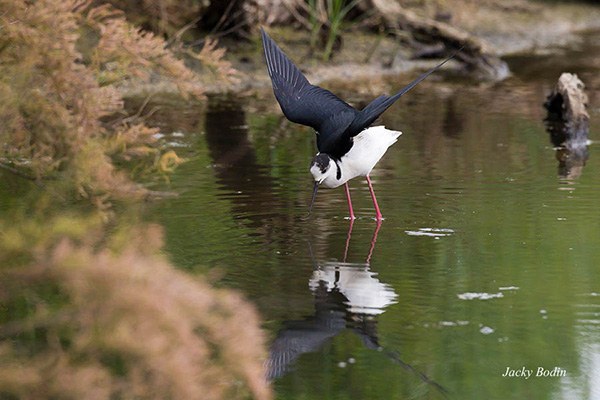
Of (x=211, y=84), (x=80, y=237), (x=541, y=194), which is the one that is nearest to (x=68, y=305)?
(x=80, y=237)

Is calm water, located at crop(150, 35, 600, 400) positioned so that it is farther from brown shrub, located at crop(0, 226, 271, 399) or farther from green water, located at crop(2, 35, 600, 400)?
brown shrub, located at crop(0, 226, 271, 399)

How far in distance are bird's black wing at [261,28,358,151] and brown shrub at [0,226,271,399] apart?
64.4 inches

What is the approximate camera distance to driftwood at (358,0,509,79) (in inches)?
591

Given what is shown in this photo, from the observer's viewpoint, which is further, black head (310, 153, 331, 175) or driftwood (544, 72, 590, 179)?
driftwood (544, 72, 590, 179)

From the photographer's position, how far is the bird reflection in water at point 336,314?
4758 millimetres

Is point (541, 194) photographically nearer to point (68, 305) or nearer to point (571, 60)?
point (68, 305)

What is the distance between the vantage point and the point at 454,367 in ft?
15.2

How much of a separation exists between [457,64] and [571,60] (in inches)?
67.2

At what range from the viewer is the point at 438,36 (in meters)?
15.5

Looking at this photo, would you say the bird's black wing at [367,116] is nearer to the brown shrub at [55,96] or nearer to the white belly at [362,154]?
the white belly at [362,154]

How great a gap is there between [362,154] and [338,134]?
0.75 feet

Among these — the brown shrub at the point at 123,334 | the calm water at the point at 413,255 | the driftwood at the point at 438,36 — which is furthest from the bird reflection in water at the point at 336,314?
the driftwood at the point at 438,36

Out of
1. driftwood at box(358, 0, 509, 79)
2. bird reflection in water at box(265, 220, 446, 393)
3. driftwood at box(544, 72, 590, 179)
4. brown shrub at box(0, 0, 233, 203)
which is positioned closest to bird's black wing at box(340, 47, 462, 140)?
bird reflection in water at box(265, 220, 446, 393)

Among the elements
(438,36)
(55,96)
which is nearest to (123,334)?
(55,96)
